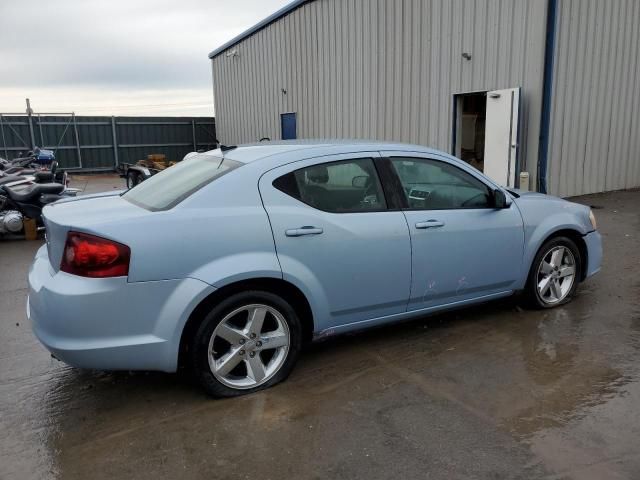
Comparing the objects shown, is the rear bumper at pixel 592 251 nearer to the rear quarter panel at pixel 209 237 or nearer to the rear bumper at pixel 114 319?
the rear quarter panel at pixel 209 237

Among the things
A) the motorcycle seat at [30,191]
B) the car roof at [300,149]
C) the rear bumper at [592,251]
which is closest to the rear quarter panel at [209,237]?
the car roof at [300,149]

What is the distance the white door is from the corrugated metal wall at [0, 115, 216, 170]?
17.8m

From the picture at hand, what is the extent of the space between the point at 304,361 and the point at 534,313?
2.17 meters

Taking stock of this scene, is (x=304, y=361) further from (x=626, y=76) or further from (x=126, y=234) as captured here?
(x=626, y=76)

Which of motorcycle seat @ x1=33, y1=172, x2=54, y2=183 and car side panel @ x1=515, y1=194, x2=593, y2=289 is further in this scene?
motorcycle seat @ x1=33, y1=172, x2=54, y2=183

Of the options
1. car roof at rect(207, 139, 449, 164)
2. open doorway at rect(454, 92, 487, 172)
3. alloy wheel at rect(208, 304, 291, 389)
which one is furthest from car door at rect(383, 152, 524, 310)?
open doorway at rect(454, 92, 487, 172)

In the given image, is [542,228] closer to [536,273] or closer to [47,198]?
[536,273]

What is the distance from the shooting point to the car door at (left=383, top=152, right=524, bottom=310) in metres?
3.90

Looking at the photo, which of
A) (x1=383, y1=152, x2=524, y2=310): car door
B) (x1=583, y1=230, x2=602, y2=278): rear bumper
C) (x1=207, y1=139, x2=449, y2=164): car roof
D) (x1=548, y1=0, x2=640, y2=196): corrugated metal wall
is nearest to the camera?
(x1=207, y1=139, x2=449, y2=164): car roof

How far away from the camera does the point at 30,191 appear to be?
28.8 ft

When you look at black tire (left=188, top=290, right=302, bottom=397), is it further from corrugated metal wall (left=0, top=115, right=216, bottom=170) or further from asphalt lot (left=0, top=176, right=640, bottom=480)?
corrugated metal wall (left=0, top=115, right=216, bottom=170)

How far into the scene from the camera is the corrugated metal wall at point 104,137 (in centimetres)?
2183

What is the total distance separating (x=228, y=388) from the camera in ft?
10.9

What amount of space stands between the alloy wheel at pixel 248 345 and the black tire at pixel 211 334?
22 mm
